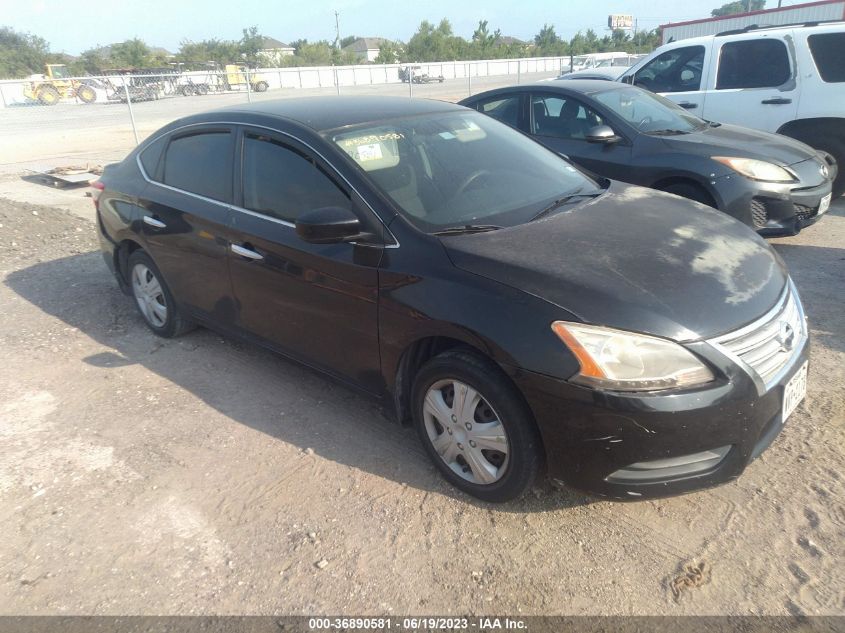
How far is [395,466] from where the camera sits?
10.4 ft

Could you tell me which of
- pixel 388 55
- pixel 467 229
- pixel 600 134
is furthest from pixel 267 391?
pixel 388 55

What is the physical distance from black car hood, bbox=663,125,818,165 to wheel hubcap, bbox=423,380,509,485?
399 centimetres

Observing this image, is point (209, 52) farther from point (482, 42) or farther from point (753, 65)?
point (753, 65)

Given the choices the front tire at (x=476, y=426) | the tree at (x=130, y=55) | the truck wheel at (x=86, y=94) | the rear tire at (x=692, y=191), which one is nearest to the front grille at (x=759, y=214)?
the rear tire at (x=692, y=191)

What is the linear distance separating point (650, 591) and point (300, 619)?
51.3 inches

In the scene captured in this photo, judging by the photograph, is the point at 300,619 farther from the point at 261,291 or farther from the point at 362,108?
the point at 362,108

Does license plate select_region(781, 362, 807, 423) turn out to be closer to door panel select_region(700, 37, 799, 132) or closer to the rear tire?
the rear tire

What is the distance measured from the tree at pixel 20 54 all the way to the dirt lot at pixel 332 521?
213ft

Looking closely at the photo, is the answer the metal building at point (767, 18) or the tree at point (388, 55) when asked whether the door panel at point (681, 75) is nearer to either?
the metal building at point (767, 18)

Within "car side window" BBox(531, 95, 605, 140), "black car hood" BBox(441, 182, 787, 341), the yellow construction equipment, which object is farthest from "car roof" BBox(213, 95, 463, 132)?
the yellow construction equipment

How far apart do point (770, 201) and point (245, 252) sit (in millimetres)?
4373

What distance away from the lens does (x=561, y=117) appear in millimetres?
6438

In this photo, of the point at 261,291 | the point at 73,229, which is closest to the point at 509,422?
the point at 261,291

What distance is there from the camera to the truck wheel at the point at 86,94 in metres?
21.1
